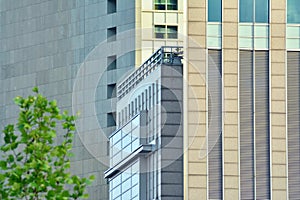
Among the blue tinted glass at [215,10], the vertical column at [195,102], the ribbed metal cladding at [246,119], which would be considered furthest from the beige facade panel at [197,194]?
the blue tinted glass at [215,10]

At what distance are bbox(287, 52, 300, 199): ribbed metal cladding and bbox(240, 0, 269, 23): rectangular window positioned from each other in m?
2.56

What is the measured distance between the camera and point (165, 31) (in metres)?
126

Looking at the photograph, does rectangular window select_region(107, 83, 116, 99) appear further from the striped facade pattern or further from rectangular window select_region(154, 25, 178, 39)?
the striped facade pattern

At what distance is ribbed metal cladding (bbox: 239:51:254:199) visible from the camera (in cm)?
8669

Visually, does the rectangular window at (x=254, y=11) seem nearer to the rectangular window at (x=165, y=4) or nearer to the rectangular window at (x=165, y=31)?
the rectangular window at (x=165, y=31)

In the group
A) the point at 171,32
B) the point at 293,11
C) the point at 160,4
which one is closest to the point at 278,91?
the point at 293,11

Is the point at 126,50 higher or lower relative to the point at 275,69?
higher

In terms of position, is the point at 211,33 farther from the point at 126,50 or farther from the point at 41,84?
the point at 41,84

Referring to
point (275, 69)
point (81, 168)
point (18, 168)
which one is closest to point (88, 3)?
point (81, 168)

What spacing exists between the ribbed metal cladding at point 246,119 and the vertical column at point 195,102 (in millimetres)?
2092

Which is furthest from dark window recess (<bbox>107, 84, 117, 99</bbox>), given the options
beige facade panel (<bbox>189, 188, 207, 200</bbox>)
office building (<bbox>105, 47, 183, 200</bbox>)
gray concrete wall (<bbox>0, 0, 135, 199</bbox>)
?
beige facade panel (<bbox>189, 188, 207, 200</bbox>)

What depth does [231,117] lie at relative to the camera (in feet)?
287

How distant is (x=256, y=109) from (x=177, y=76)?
4899 millimetres

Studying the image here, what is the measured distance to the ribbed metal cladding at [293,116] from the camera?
87.1 meters
